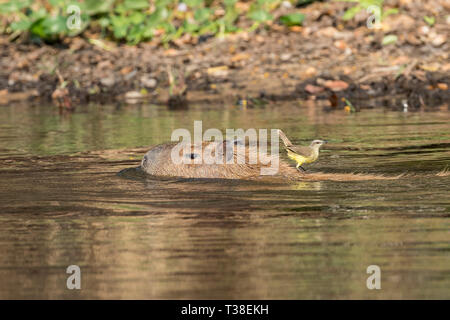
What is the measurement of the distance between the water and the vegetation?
6.01 m

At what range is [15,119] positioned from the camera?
12.1m

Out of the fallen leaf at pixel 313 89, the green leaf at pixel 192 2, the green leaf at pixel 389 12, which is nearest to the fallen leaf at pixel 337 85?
the fallen leaf at pixel 313 89

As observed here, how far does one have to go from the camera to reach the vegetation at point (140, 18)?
1525cm

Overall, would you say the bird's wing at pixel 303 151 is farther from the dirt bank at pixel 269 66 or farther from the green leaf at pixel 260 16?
the green leaf at pixel 260 16

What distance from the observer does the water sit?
4512 millimetres

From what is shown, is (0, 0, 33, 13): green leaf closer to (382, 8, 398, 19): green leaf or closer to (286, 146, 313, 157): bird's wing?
(382, 8, 398, 19): green leaf

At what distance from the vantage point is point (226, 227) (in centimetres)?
566

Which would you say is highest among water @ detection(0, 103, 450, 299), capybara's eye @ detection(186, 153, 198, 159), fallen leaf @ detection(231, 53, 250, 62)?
fallen leaf @ detection(231, 53, 250, 62)

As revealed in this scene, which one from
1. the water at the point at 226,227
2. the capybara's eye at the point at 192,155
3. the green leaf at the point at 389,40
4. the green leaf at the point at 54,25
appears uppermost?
the green leaf at the point at 54,25

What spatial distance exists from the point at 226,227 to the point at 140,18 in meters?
10.5

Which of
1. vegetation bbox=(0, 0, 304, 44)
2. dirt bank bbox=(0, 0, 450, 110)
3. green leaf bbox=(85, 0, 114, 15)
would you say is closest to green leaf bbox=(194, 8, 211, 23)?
vegetation bbox=(0, 0, 304, 44)

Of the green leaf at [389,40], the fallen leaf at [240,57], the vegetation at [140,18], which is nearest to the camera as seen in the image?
the green leaf at [389,40]

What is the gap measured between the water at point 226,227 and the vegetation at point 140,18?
19.7ft

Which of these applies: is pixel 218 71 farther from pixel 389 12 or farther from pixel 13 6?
pixel 13 6
